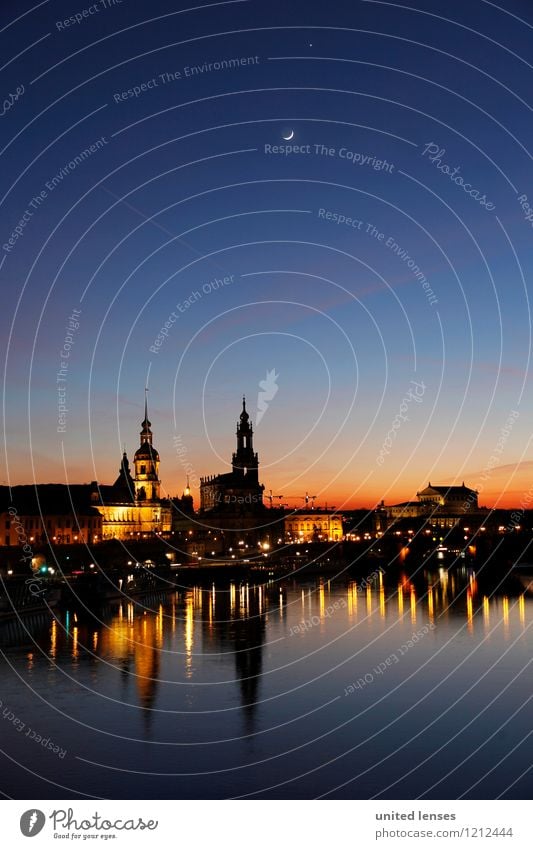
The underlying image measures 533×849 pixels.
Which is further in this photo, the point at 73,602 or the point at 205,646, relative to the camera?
the point at 73,602

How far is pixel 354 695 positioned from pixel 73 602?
29.7 meters

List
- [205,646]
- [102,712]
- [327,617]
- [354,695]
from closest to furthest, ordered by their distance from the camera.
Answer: [102,712]
[354,695]
[205,646]
[327,617]

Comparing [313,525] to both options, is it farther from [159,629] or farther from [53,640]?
[53,640]

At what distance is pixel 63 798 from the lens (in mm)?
18703

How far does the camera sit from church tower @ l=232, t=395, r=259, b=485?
129625mm

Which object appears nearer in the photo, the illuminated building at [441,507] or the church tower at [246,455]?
the church tower at [246,455]

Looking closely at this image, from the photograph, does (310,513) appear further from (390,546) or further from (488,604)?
(488,604)

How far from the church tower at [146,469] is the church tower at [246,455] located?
12.1 m

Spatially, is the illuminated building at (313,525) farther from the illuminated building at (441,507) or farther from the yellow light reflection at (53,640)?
the yellow light reflection at (53,640)

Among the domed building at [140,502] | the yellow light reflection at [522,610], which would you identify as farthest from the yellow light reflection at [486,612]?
the domed building at [140,502]

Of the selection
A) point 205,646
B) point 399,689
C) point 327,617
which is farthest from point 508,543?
point 399,689

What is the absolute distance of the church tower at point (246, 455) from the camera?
130 metres

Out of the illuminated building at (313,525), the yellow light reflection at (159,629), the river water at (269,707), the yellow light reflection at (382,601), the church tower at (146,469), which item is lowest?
the river water at (269,707)
